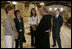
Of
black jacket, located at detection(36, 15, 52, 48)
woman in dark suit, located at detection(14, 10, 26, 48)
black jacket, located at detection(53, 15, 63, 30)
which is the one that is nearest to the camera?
black jacket, located at detection(36, 15, 52, 48)

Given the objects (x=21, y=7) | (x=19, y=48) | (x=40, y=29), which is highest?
(x=21, y=7)

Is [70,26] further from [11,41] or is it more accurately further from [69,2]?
[11,41]

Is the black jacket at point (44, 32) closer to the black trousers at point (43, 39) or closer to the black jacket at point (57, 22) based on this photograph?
the black trousers at point (43, 39)

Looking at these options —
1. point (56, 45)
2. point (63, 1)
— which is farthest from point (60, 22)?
point (63, 1)

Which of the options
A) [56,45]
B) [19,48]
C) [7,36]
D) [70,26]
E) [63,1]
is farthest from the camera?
[70,26]

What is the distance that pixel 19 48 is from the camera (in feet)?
11.9

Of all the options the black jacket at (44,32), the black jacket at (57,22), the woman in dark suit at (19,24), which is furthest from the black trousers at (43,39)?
the black jacket at (57,22)

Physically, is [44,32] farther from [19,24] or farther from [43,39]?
[19,24]

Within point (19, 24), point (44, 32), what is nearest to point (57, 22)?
point (19, 24)

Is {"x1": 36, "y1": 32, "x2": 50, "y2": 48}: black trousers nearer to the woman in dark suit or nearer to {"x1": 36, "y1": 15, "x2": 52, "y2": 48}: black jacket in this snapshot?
{"x1": 36, "y1": 15, "x2": 52, "y2": 48}: black jacket

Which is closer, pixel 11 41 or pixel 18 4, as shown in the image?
pixel 11 41

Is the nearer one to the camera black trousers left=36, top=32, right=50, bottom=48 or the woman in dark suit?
black trousers left=36, top=32, right=50, bottom=48

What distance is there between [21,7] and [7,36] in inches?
62.2

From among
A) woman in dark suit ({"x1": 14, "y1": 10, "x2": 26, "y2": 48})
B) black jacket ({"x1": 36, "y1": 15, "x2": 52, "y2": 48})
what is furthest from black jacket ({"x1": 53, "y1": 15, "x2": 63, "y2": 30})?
black jacket ({"x1": 36, "y1": 15, "x2": 52, "y2": 48})
